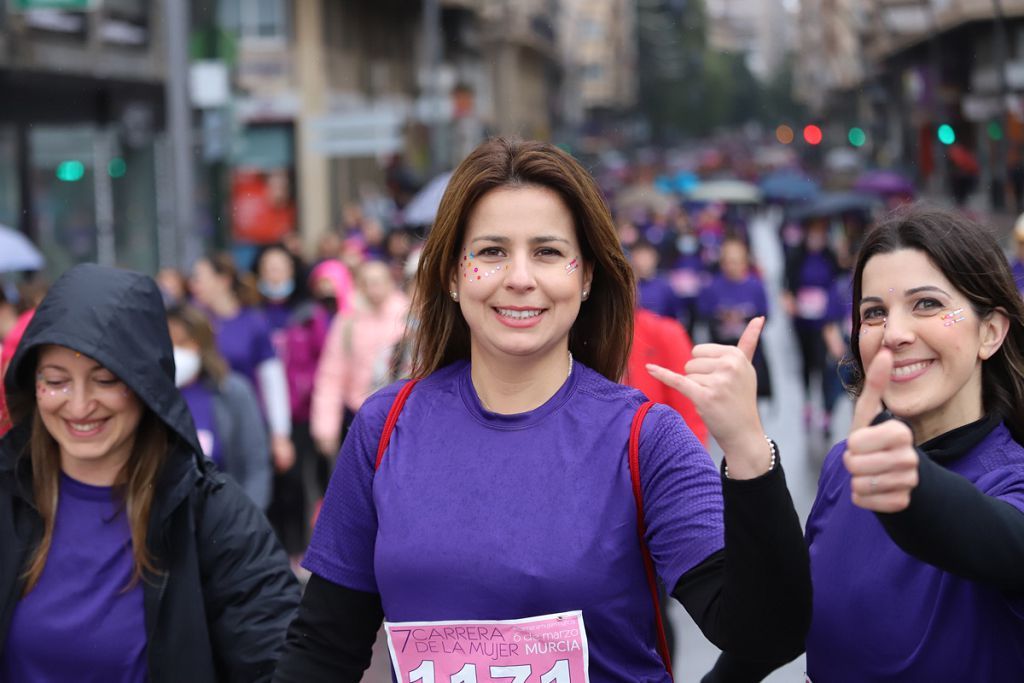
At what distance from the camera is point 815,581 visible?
2.80 metres

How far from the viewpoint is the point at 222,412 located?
6457mm

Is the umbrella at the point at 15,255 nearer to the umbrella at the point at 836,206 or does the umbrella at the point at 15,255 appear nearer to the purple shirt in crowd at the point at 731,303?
the purple shirt in crowd at the point at 731,303

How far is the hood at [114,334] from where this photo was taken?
327 centimetres

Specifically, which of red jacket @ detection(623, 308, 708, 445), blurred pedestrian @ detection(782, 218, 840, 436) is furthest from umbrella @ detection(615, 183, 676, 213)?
red jacket @ detection(623, 308, 708, 445)

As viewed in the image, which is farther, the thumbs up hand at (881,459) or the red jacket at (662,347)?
the red jacket at (662,347)

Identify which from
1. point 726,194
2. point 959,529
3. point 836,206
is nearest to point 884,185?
point 836,206

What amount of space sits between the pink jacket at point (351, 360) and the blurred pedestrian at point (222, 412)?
2.04 metres

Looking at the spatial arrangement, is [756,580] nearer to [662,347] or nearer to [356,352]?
[662,347]

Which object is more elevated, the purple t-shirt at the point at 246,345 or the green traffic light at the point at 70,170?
the green traffic light at the point at 70,170

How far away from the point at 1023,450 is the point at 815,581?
44 centimetres

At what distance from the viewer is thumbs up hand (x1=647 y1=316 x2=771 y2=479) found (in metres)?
2.21

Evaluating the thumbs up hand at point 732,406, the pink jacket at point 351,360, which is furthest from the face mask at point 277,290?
the thumbs up hand at point 732,406

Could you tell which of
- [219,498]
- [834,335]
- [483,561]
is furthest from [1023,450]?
[834,335]

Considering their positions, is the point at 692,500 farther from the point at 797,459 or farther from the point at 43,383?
the point at 797,459
